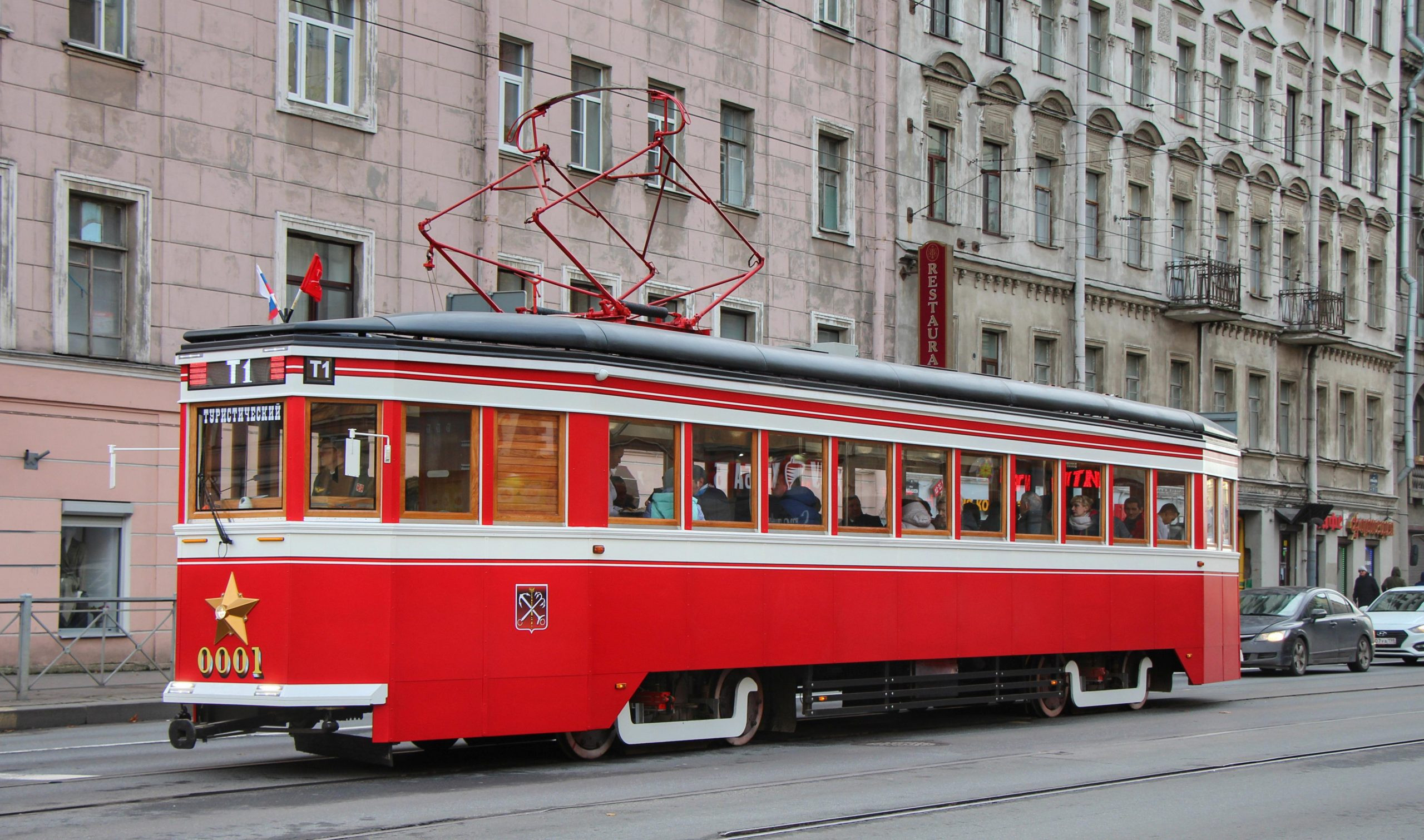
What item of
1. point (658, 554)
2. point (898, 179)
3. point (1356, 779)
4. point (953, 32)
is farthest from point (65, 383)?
point (953, 32)

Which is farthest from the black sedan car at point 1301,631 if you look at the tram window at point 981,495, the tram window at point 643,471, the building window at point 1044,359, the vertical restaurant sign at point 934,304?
the tram window at point 643,471

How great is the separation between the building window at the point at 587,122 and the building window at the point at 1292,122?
24579 millimetres

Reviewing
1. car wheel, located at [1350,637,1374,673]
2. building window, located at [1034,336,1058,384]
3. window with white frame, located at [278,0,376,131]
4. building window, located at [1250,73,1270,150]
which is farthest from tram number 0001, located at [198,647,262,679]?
building window, located at [1250,73,1270,150]

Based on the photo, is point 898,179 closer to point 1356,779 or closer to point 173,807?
point 1356,779

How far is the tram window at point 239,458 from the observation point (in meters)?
10.6

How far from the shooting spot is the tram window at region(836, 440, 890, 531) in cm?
1347

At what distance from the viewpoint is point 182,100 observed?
20.2 metres

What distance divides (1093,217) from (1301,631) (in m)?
13.9

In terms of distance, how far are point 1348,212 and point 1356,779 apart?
124 feet

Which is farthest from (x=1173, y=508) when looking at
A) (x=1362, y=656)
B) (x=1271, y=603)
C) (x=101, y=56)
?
(x=101, y=56)

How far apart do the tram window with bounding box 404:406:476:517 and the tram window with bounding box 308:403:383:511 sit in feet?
0.79

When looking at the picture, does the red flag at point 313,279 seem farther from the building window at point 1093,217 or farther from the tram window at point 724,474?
the building window at point 1093,217

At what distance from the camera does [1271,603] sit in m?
25.8

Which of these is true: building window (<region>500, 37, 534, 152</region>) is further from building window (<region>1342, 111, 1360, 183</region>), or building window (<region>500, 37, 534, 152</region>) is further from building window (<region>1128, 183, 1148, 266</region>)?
building window (<region>1342, 111, 1360, 183</region>)
